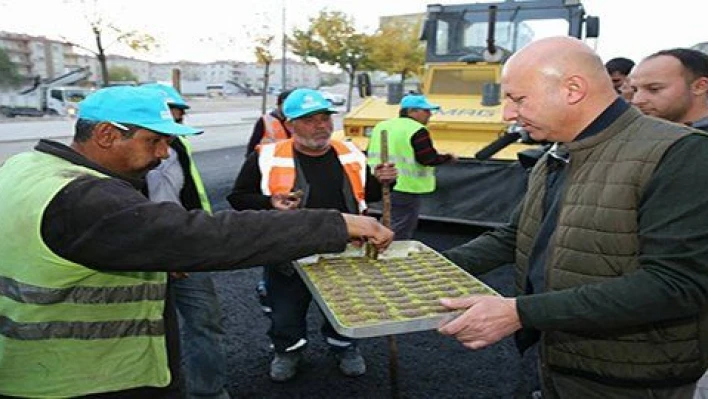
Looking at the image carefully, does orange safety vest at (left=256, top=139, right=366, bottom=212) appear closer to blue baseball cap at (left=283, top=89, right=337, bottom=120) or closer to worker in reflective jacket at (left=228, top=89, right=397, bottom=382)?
worker in reflective jacket at (left=228, top=89, right=397, bottom=382)

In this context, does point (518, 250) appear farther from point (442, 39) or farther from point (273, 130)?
point (442, 39)

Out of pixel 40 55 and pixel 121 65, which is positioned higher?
pixel 40 55

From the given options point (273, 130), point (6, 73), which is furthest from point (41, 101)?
Result: point (273, 130)

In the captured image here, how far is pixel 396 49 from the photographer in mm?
20094

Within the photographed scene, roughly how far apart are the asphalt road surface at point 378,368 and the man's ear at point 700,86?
1561 mm

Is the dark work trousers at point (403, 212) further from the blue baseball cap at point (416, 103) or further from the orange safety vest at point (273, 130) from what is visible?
the orange safety vest at point (273, 130)

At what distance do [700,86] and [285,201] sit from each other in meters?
2.05

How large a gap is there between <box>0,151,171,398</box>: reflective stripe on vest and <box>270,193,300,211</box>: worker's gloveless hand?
1.39 meters

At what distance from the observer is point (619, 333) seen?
61.1 inches

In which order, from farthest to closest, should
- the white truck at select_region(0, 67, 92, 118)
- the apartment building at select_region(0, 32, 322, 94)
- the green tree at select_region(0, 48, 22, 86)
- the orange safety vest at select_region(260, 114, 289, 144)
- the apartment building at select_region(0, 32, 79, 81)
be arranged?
the apartment building at select_region(0, 32, 79, 81)
the apartment building at select_region(0, 32, 322, 94)
the green tree at select_region(0, 48, 22, 86)
the white truck at select_region(0, 67, 92, 118)
the orange safety vest at select_region(260, 114, 289, 144)

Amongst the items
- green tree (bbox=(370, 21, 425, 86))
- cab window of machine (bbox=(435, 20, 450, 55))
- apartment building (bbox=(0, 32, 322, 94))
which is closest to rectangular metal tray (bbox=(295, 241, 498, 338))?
cab window of machine (bbox=(435, 20, 450, 55))

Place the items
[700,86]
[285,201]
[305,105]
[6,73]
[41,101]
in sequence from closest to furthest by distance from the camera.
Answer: [700,86] < [285,201] < [305,105] < [41,101] < [6,73]

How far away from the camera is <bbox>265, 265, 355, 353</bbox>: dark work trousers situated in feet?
11.3

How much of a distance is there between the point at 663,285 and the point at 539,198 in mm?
516
